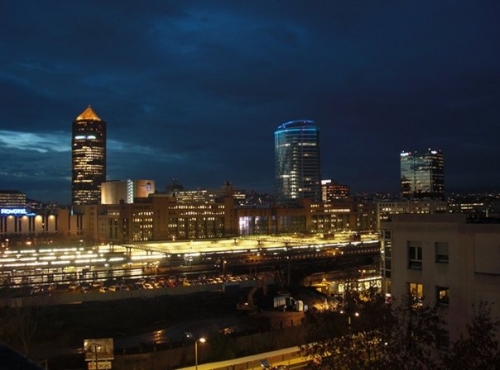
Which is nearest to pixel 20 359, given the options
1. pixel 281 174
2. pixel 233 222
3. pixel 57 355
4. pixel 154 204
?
pixel 57 355

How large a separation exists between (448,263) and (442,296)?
2.61ft

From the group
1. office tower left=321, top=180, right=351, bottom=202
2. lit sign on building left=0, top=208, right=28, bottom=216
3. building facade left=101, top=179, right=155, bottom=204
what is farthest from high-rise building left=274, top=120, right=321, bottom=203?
lit sign on building left=0, top=208, right=28, bottom=216

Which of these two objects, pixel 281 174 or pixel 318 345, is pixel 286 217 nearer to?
pixel 281 174

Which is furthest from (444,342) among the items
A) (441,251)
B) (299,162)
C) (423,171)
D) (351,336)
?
(423,171)

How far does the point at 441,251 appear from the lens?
464 inches

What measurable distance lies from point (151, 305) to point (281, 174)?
159m

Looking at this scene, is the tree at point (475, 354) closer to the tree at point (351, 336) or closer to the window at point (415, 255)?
the tree at point (351, 336)

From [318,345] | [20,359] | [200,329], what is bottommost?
[200,329]

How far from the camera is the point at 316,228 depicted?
124 meters

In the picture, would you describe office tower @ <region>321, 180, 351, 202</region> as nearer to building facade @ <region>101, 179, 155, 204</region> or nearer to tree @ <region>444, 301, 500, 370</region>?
building facade @ <region>101, 179, 155, 204</region>

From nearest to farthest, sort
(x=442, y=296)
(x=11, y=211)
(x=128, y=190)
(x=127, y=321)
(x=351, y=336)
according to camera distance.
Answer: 1. (x=351, y=336)
2. (x=442, y=296)
3. (x=127, y=321)
4. (x=11, y=211)
5. (x=128, y=190)

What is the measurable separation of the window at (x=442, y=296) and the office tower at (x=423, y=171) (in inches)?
7211

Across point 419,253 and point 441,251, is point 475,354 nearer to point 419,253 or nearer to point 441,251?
point 441,251

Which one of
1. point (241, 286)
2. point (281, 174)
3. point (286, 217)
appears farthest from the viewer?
point (281, 174)
